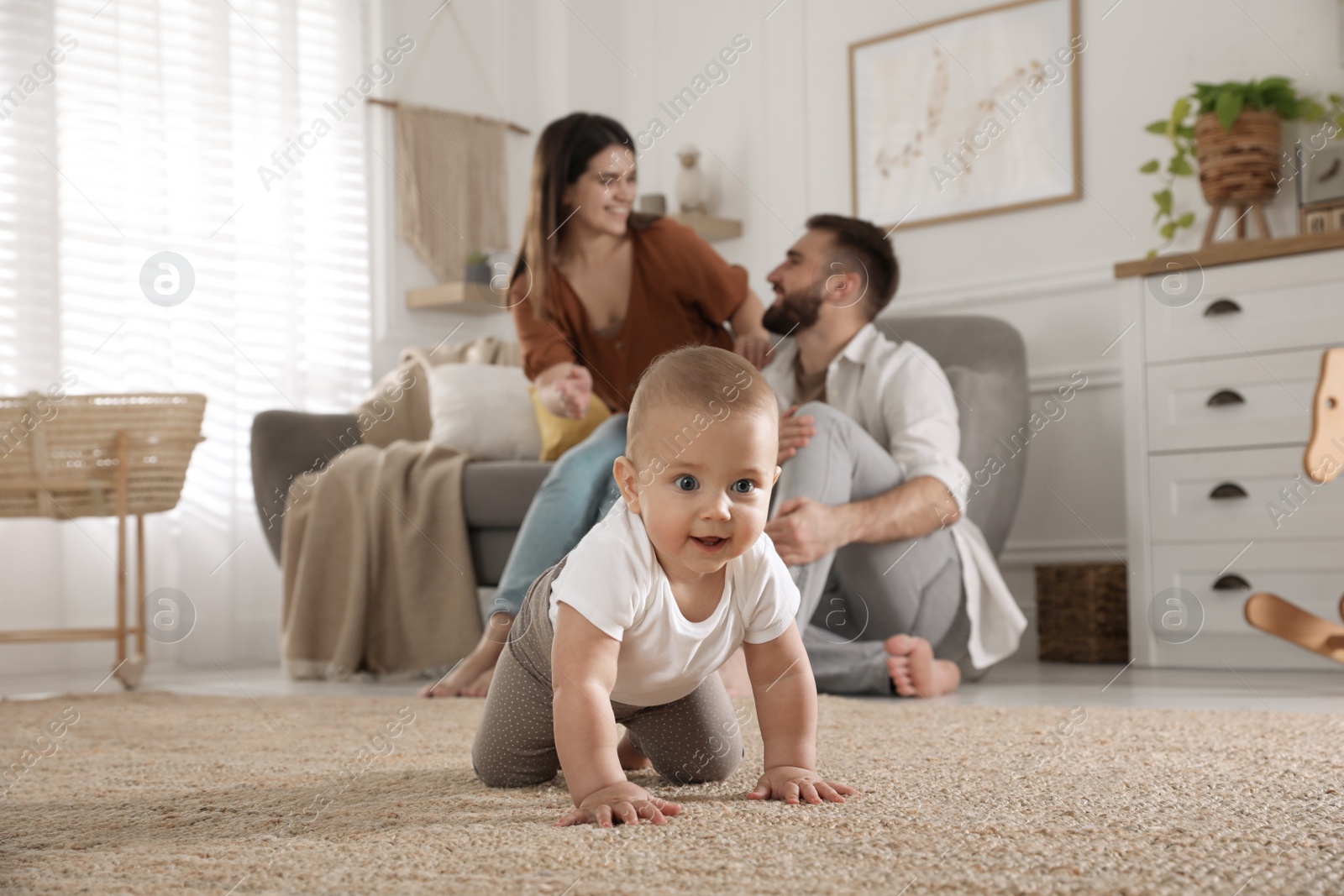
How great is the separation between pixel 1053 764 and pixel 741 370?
493mm

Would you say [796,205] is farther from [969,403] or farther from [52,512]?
[52,512]

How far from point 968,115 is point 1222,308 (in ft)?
3.22

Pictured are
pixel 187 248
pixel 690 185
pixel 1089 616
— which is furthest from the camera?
pixel 690 185

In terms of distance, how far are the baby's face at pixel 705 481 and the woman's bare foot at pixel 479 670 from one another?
0.98 metres

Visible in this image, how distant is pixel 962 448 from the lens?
223 centimetres

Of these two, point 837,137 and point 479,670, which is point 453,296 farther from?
point 479,670

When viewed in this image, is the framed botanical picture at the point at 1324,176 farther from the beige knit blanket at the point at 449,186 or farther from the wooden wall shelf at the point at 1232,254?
the beige knit blanket at the point at 449,186

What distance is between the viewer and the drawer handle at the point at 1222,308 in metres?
2.24

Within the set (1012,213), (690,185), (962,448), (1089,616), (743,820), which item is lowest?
(1089,616)

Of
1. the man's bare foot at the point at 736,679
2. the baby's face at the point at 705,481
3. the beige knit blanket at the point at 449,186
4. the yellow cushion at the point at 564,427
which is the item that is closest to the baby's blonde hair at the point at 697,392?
the baby's face at the point at 705,481

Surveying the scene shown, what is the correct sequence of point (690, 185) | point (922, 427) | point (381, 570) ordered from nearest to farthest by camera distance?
1. point (922, 427)
2. point (381, 570)
3. point (690, 185)

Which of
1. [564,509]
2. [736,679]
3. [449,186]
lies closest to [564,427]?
[564,509]

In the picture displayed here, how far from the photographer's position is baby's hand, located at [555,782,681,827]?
2.65ft

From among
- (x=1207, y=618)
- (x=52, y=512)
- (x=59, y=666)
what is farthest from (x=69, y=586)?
(x=1207, y=618)
